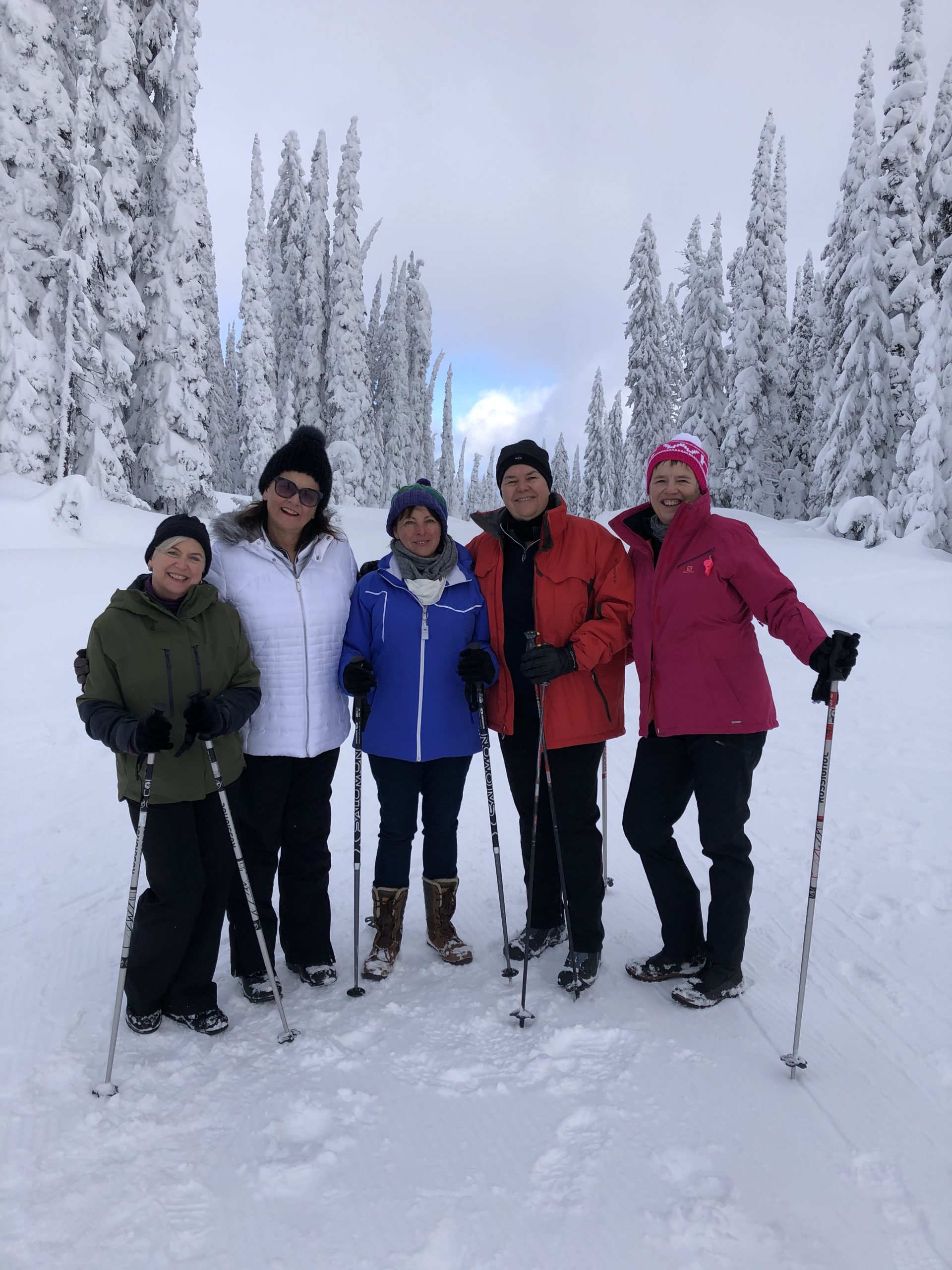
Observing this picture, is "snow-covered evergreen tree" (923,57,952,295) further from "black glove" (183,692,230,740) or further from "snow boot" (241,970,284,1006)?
"snow boot" (241,970,284,1006)

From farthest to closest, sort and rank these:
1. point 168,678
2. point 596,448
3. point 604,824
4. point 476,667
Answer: point 596,448 < point 604,824 < point 476,667 < point 168,678

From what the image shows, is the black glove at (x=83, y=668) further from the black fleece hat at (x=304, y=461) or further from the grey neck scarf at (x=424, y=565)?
the grey neck scarf at (x=424, y=565)

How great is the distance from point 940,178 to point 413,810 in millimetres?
23895

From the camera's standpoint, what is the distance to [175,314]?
55.1 ft

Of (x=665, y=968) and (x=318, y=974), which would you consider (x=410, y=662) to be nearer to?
(x=318, y=974)

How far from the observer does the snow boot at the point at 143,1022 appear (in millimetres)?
3322

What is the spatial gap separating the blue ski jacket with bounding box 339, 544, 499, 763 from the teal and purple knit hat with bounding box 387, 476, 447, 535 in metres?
0.19

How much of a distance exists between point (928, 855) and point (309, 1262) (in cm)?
500

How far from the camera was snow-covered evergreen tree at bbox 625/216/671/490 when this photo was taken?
Result: 1351 inches

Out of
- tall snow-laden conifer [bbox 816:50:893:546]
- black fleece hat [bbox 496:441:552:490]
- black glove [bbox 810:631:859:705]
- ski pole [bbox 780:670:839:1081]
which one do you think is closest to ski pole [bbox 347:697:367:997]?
black fleece hat [bbox 496:441:552:490]

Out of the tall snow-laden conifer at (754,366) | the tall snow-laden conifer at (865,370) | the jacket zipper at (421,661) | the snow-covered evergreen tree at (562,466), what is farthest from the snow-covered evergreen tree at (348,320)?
the snow-covered evergreen tree at (562,466)

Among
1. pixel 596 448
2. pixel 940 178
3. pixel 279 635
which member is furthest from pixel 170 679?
pixel 596 448

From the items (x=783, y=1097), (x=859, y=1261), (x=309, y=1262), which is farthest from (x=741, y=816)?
(x=309, y=1262)

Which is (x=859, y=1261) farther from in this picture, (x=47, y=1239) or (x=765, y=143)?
(x=765, y=143)
